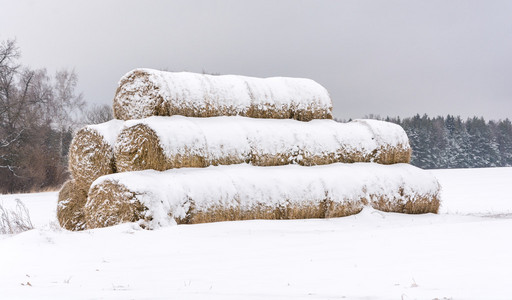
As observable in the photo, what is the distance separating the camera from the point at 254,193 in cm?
919

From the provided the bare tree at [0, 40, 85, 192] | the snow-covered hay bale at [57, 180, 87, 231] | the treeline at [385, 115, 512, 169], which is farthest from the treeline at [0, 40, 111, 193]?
the treeline at [385, 115, 512, 169]

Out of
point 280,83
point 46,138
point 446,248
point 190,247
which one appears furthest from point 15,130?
point 446,248

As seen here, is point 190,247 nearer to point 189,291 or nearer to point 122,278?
point 122,278

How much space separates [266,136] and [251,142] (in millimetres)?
352

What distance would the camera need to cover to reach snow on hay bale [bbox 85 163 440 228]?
8.28 meters

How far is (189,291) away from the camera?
4.71 m

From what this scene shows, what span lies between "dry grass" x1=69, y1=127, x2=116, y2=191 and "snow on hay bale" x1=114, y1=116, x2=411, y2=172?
43cm

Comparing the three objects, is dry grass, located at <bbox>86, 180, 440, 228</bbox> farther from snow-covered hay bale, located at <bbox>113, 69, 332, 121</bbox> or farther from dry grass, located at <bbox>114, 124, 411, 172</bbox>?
snow-covered hay bale, located at <bbox>113, 69, 332, 121</bbox>

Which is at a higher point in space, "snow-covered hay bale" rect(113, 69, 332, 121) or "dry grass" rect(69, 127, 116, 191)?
"snow-covered hay bale" rect(113, 69, 332, 121)

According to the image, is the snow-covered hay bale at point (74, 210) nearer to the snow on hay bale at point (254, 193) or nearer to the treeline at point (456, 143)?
the snow on hay bale at point (254, 193)

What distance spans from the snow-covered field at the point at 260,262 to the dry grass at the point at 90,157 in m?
2.05

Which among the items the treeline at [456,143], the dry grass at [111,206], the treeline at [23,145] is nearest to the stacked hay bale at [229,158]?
the dry grass at [111,206]

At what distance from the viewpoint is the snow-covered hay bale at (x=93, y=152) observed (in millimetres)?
9594

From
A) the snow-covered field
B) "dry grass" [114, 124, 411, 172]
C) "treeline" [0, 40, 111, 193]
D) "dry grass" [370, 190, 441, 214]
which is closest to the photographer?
the snow-covered field
